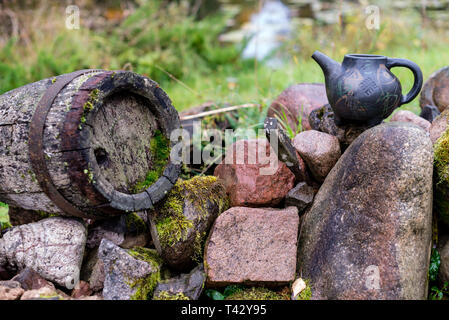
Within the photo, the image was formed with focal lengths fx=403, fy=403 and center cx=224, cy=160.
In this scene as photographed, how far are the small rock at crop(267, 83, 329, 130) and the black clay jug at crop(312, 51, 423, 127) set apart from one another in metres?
0.89

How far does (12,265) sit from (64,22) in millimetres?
5810

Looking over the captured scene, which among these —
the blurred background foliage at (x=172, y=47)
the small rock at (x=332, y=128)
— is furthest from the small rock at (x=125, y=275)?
the blurred background foliage at (x=172, y=47)

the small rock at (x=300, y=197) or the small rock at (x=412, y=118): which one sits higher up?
the small rock at (x=412, y=118)

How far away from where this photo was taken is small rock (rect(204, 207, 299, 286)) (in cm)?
222

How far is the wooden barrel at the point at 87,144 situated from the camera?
2053 mm

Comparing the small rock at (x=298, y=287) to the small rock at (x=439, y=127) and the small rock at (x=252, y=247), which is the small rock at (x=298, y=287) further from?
the small rock at (x=439, y=127)

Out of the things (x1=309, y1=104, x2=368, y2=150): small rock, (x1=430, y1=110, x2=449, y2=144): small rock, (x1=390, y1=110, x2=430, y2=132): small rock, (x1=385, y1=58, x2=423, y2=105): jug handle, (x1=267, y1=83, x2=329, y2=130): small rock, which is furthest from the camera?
(x1=267, y1=83, x2=329, y2=130): small rock

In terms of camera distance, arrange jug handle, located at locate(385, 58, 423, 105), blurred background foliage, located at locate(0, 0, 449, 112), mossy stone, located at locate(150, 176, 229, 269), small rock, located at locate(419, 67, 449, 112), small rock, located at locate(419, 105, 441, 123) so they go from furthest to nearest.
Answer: blurred background foliage, located at locate(0, 0, 449, 112) → small rock, located at locate(419, 67, 449, 112) → small rock, located at locate(419, 105, 441, 123) → jug handle, located at locate(385, 58, 423, 105) → mossy stone, located at locate(150, 176, 229, 269)

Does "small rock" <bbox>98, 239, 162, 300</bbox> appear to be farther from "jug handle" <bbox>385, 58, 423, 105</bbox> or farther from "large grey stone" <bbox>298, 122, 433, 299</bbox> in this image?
"jug handle" <bbox>385, 58, 423, 105</bbox>

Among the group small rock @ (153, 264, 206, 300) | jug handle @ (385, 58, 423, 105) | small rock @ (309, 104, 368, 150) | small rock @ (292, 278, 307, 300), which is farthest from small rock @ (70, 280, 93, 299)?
jug handle @ (385, 58, 423, 105)

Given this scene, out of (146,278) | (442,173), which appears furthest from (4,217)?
(442,173)

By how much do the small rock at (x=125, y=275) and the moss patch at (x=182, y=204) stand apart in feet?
0.66

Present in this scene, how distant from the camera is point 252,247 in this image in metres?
2.32

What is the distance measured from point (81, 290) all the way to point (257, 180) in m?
1.25
